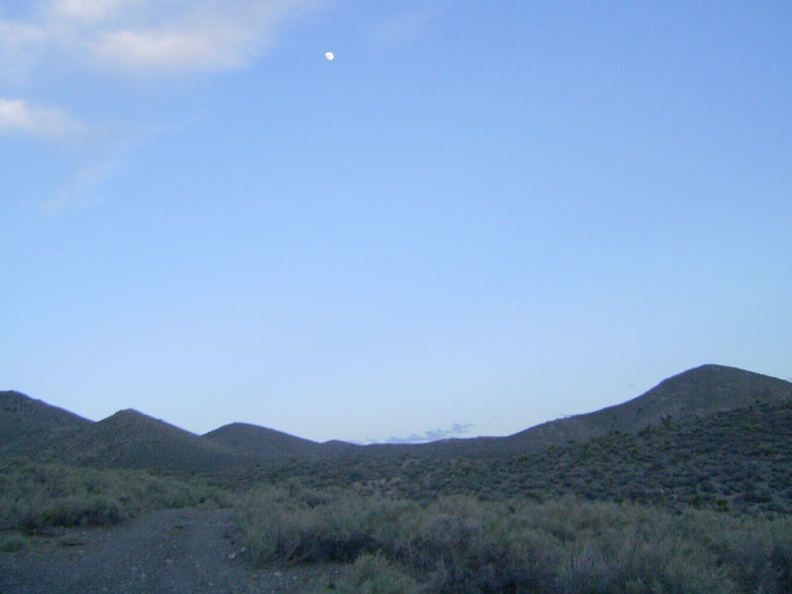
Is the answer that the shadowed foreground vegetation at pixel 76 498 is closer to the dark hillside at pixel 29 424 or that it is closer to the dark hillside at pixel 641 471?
the dark hillside at pixel 641 471

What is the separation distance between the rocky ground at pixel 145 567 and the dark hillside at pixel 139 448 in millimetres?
41046

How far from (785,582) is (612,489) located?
18336 mm

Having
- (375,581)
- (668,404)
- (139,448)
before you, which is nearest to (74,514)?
(375,581)

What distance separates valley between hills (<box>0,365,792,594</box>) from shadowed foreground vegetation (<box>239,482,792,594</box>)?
0.11 ft

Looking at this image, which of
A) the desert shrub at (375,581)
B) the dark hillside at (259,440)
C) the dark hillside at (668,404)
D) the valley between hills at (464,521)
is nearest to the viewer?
the desert shrub at (375,581)

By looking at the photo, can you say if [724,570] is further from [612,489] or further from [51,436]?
[51,436]

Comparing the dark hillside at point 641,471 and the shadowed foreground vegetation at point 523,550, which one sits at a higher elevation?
the dark hillside at point 641,471

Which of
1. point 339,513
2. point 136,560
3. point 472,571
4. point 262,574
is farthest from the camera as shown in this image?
point 339,513

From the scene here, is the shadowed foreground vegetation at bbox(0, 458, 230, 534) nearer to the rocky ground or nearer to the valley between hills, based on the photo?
the valley between hills

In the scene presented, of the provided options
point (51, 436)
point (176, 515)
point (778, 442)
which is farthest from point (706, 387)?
point (51, 436)

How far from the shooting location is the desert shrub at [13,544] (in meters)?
15.3

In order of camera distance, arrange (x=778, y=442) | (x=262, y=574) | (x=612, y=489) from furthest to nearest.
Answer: (x=778, y=442), (x=612, y=489), (x=262, y=574)

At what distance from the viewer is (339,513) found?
16.1 metres

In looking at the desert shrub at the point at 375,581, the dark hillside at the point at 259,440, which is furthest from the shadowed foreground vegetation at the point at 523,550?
the dark hillside at the point at 259,440
